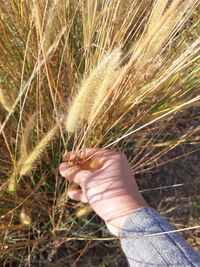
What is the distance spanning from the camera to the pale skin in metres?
0.85

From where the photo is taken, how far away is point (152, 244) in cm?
80

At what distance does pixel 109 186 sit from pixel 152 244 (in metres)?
0.16

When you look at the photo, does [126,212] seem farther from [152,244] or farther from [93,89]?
[93,89]

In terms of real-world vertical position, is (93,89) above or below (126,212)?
above

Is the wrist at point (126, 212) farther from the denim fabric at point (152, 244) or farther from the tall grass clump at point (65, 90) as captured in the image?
the tall grass clump at point (65, 90)

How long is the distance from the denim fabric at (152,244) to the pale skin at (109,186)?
29 millimetres

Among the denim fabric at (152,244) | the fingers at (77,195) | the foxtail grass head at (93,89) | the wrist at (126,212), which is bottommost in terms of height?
the denim fabric at (152,244)

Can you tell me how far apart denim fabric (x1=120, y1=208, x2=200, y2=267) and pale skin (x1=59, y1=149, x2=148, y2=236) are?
3cm

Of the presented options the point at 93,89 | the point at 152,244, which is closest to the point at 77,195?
the point at 152,244

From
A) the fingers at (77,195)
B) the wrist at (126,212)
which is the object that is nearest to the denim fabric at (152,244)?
the wrist at (126,212)

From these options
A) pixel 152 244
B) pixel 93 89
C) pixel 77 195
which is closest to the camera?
pixel 93 89

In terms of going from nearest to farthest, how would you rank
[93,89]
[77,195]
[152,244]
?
[93,89], [152,244], [77,195]

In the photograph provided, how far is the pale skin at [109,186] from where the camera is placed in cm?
85

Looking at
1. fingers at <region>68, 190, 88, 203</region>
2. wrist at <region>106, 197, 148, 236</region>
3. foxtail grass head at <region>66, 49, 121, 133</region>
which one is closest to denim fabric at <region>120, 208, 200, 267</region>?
wrist at <region>106, 197, 148, 236</region>
